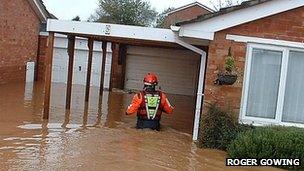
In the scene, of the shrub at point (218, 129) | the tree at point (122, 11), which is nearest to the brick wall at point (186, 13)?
the tree at point (122, 11)

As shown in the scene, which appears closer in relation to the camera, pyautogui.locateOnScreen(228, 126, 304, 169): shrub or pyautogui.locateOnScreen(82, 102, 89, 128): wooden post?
pyautogui.locateOnScreen(228, 126, 304, 169): shrub

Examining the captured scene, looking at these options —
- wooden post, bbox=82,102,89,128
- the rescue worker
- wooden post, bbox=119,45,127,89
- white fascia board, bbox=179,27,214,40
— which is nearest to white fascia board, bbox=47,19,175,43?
white fascia board, bbox=179,27,214,40

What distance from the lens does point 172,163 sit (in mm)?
8266

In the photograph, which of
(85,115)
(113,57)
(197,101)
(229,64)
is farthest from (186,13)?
(229,64)

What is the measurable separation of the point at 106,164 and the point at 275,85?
4186mm

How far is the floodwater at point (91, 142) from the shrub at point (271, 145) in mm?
443

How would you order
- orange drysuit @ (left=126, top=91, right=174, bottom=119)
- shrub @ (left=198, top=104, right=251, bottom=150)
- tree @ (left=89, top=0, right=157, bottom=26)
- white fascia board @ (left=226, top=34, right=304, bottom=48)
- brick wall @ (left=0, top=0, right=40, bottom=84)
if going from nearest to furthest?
shrub @ (left=198, top=104, right=251, bottom=150) < white fascia board @ (left=226, top=34, right=304, bottom=48) < orange drysuit @ (left=126, top=91, right=174, bottom=119) < brick wall @ (left=0, top=0, right=40, bottom=84) < tree @ (left=89, top=0, right=157, bottom=26)

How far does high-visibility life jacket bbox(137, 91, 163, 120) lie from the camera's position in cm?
1102

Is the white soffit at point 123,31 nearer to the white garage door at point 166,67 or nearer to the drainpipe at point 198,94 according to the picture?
the drainpipe at point 198,94

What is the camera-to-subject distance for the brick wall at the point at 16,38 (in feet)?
66.0

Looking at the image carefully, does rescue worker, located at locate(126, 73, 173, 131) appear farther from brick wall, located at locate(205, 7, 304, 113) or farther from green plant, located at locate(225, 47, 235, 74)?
green plant, located at locate(225, 47, 235, 74)

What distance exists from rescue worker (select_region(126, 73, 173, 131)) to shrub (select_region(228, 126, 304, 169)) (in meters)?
2.78

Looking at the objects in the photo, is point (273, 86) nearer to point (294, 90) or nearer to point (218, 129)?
point (294, 90)

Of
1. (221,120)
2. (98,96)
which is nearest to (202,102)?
(221,120)
